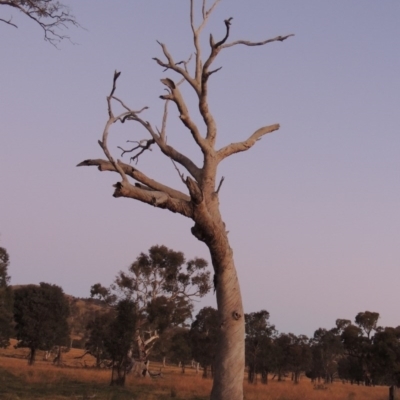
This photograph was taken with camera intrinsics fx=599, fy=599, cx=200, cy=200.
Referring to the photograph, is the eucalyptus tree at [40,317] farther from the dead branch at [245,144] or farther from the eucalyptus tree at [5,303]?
the dead branch at [245,144]

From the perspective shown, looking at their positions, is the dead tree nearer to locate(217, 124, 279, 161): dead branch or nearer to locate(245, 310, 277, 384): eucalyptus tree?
locate(217, 124, 279, 161): dead branch

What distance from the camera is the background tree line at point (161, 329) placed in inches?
1375

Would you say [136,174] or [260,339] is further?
[260,339]

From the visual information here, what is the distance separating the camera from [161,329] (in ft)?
143

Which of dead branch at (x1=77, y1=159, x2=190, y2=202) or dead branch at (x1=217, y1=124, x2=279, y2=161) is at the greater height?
dead branch at (x1=217, y1=124, x2=279, y2=161)

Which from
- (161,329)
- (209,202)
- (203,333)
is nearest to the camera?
(209,202)

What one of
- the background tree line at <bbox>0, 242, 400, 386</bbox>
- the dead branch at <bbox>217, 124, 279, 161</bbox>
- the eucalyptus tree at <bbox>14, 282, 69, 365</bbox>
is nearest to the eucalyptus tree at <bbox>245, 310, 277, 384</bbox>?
the background tree line at <bbox>0, 242, 400, 386</bbox>

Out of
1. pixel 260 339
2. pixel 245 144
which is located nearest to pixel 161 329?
pixel 260 339

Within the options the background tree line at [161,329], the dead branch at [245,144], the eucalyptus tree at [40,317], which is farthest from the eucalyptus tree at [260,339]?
the dead branch at [245,144]

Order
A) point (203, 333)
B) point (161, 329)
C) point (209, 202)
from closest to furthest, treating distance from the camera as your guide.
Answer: point (209, 202) → point (161, 329) → point (203, 333)

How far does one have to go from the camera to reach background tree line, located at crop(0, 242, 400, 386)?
34938 millimetres

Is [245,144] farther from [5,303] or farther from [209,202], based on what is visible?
[5,303]

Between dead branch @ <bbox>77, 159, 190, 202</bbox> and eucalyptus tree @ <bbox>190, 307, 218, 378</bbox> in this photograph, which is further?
eucalyptus tree @ <bbox>190, 307, 218, 378</bbox>

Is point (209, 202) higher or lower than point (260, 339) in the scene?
lower
